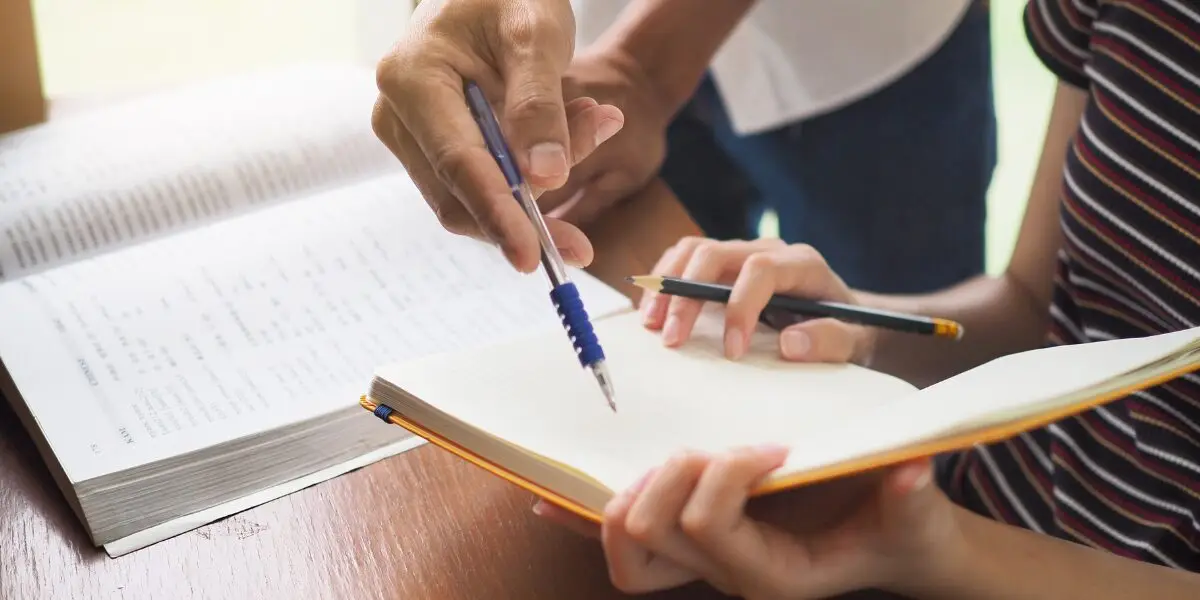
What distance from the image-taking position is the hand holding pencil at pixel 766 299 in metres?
0.57

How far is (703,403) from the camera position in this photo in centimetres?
51

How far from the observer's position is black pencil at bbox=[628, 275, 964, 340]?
0.59m

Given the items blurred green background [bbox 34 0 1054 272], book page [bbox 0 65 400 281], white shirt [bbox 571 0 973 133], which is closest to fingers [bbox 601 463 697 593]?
book page [bbox 0 65 400 281]

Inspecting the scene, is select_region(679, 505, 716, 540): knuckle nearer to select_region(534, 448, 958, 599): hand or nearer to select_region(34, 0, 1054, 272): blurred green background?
select_region(534, 448, 958, 599): hand

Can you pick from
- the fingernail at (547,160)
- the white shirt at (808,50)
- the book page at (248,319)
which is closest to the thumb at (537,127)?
the fingernail at (547,160)

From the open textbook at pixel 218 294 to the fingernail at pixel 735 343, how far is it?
0.10 metres

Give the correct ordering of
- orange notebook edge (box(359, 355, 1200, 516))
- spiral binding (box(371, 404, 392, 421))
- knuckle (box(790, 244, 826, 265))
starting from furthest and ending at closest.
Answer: knuckle (box(790, 244, 826, 265))
spiral binding (box(371, 404, 392, 421))
orange notebook edge (box(359, 355, 1200, 516))

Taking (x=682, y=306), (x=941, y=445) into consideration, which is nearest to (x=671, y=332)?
(x=682, y=306)

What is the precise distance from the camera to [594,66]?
0.82 meters

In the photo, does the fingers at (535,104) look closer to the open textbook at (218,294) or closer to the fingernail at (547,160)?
the fingernail at (547,160)

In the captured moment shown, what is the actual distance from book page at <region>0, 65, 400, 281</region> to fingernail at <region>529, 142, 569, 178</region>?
14.6 inches

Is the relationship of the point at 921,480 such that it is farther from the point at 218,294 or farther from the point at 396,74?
the point at 218,294

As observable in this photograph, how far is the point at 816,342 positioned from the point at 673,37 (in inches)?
15.6

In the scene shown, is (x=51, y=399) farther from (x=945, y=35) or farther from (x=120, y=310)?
(x=945, y=35)
